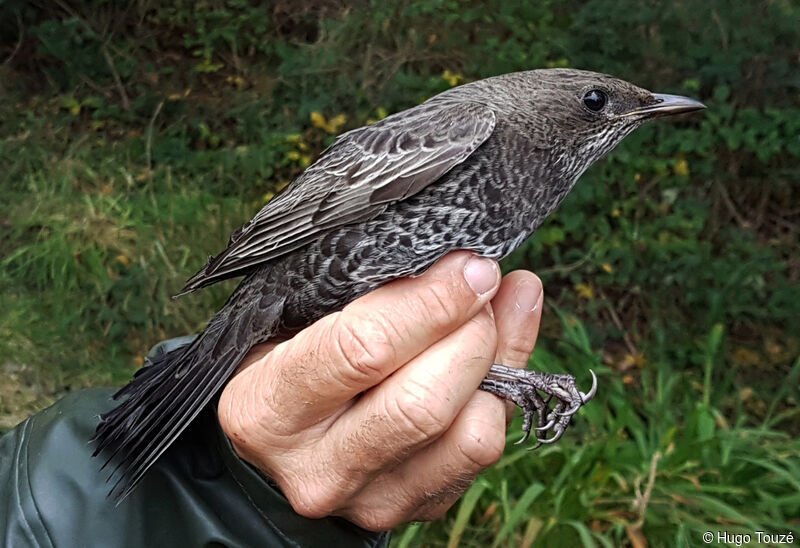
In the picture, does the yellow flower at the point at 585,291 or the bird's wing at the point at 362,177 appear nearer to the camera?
the bird's wing at the point at 362,177

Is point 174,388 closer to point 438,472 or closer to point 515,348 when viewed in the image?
point 438,472

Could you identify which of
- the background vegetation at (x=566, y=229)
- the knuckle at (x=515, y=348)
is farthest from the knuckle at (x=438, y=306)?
the background vegetation at (x=566, y=229)

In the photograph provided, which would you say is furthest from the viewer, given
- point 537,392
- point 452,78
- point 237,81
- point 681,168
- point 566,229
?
point 237,81

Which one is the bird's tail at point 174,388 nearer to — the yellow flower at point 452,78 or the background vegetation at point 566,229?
the background vegetation at point 566,229

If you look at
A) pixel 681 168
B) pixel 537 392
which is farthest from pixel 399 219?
pixel 681 168

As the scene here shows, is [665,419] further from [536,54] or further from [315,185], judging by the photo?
[536,54]
